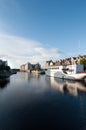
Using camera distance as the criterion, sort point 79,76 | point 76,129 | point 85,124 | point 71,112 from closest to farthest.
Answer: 1. point 76,129
2. point 85,124
3. point 71,112
4. point 79,76

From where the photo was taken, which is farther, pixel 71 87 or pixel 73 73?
pixel 73 73

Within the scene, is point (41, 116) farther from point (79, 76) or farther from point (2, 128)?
point (79, 76)

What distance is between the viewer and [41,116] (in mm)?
19797

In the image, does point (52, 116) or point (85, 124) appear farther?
point (52, 116)

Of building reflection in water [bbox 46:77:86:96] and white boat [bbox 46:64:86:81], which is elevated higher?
white boat [bbox 46:64:86:81]

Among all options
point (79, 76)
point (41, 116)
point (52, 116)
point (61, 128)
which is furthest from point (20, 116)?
point (79, 76)

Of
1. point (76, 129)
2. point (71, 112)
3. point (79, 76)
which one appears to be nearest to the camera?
point (76, 129)

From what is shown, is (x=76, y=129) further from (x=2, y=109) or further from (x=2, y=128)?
(x=2, y=109)

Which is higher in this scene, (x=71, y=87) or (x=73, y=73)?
(x=73, y=73)

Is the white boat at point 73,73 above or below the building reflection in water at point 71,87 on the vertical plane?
above

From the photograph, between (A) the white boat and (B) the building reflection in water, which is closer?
(B) the building reflection in water

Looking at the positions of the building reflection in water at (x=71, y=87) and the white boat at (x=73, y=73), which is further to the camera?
the white boat at (x=73, y=73)

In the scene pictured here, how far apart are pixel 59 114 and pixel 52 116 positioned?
50.9 inches

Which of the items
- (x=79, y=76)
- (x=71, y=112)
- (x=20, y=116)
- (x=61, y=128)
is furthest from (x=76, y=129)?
(x=79, y=76)
